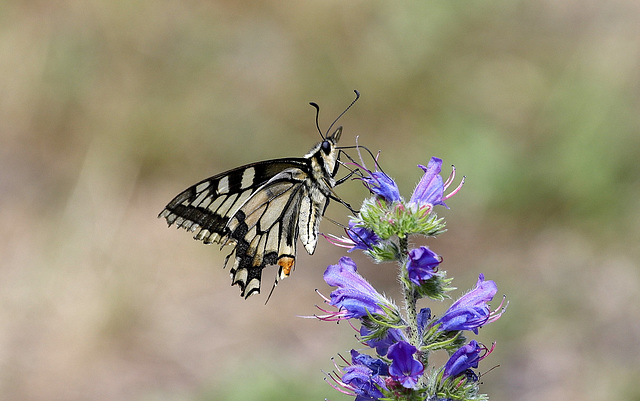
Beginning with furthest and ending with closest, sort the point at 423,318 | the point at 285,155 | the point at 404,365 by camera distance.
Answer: the point at 285,155, the point at 423,318, the point at 404,365

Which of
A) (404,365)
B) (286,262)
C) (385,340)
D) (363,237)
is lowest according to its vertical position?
(404,365)

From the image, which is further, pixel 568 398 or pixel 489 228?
pixel 489 228

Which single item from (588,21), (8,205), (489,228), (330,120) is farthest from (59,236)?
(588,21)

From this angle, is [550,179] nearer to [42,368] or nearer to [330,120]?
[330,120]

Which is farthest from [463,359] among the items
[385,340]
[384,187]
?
[384,187]

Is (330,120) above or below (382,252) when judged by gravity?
above

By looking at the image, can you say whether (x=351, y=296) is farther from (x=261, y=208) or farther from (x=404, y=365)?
(x=261, y=208)

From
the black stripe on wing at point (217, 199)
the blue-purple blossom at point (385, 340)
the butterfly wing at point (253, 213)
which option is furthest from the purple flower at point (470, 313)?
the black stripe on wing at point (217, 199)
